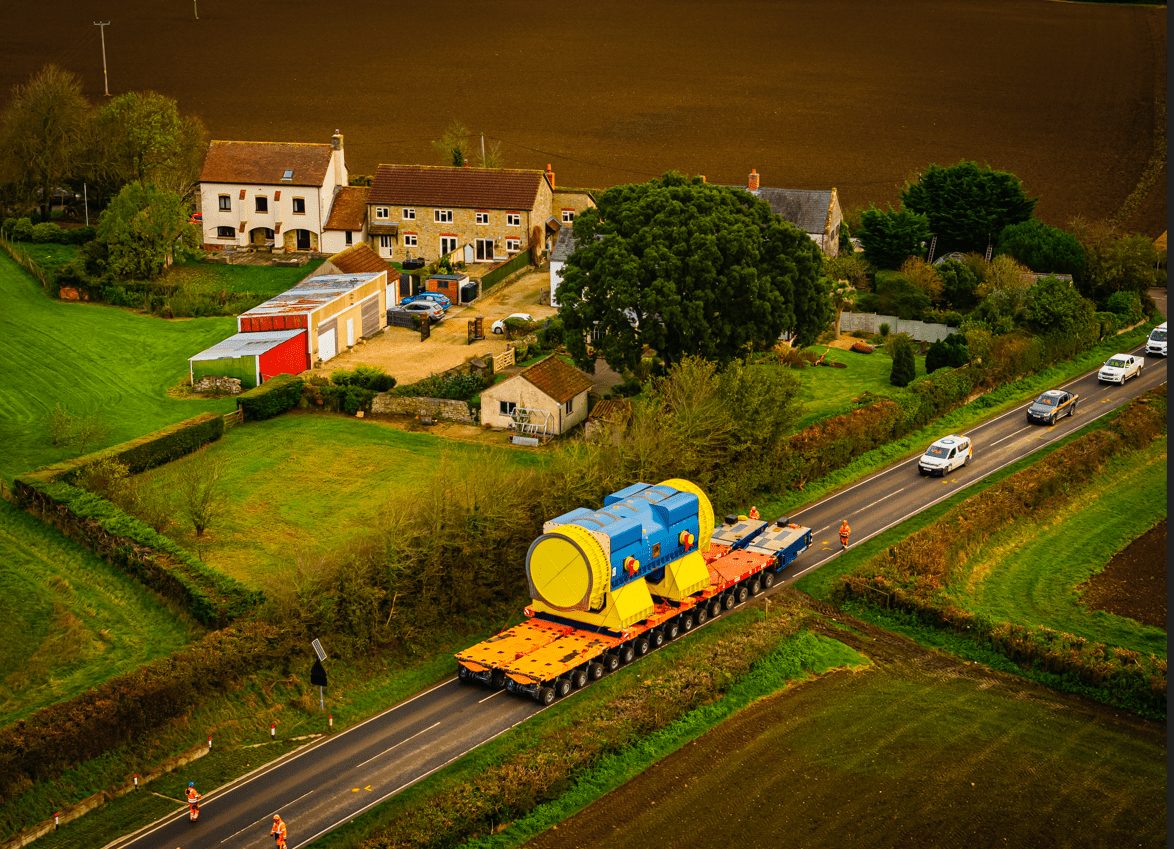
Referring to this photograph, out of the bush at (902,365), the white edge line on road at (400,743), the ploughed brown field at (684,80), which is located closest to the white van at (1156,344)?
the bush at (902,365)


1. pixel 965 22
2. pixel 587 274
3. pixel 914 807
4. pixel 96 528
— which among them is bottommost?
pixel 914 807

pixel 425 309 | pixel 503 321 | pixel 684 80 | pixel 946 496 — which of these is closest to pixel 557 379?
pixel 503 321

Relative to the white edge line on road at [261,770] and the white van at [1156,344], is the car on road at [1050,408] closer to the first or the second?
the white van at [1156,344]

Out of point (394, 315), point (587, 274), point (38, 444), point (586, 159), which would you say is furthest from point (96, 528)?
point (586, 159)

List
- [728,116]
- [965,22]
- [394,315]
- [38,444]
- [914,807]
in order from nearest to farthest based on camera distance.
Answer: [914,807] → [38,444] → [394,315] → [728,116] → [965,22]

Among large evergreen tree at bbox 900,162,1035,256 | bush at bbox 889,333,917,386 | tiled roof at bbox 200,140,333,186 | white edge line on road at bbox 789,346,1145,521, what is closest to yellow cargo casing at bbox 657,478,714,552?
white edge line on road at bbox 789,346,1145,521

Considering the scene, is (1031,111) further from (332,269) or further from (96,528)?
(96,528)

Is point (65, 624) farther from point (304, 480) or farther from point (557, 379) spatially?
point (557, 379)
